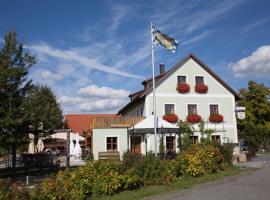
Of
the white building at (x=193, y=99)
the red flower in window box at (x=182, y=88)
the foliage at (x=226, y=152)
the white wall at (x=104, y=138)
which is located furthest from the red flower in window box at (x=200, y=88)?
the foliage at (x=226, y=152)

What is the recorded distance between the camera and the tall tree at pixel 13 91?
635 inches

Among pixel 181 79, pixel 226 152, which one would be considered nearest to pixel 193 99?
pixel 181 79

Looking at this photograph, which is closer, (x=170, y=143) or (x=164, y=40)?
(x=164, y=40)

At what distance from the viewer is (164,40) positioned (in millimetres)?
20062

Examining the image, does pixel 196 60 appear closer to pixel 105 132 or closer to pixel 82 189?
pixel 105 132

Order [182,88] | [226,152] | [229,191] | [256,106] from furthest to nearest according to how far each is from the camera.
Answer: [256,106]
[182,88]
[226,152]
[229,191]

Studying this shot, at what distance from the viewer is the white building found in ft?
101

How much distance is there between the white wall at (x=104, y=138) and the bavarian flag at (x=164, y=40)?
33.6ft

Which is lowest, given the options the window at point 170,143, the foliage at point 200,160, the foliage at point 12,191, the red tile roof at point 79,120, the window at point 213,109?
the foliage at point 12,191

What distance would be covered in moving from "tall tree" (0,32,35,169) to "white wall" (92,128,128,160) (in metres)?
10.7

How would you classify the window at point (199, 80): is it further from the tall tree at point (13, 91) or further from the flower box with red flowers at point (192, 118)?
the tall tree at point (13, 91)

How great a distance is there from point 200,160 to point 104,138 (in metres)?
14.4

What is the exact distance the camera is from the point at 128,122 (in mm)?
29328

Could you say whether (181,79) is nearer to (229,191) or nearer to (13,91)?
(13,91)
